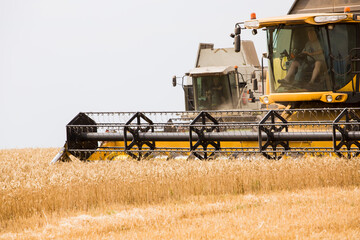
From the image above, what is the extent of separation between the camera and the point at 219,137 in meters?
8.28

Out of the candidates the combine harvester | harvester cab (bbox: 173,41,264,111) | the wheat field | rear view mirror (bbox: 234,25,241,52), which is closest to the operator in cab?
the combine harvester

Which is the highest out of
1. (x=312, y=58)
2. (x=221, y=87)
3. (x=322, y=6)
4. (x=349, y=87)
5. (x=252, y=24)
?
(x=322, y=6)

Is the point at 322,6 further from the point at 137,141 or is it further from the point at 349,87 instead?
the point at 137,141

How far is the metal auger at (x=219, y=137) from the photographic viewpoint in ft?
25.0

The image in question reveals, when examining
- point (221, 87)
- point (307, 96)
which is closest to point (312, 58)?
point (307, 96)

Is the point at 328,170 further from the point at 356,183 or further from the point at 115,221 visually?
the point at 115,221

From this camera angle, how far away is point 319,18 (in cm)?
855

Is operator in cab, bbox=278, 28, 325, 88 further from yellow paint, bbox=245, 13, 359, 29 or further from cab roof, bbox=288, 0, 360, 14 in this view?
cab roof, bbox=288, 0, 360, 14

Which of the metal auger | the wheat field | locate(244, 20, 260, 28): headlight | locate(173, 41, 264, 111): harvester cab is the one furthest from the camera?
locate(173, 41, 264, 111): harvester cab

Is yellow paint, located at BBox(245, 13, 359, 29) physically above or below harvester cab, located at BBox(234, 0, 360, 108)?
above

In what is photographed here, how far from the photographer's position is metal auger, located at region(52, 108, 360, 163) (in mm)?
7625

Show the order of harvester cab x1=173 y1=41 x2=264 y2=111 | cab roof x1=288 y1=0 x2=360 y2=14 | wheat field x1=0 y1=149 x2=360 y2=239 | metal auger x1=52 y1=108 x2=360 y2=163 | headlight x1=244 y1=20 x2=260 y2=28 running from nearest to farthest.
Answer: wheat field x1=0 y1=149 x2=360 y2=239, metal auger x1=52 y1=108 x2=360 y2=163, headlight x1=244 y1=20 x2=260 y2=28, cab roof x1=288 y1=0 x2=360 y2=14, harvester cab x1=173 y1=41 x2=264 y2=111

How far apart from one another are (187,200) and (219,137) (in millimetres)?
1989

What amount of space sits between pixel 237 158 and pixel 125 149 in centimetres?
173
